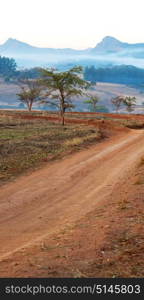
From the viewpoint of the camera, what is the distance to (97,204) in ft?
47.2

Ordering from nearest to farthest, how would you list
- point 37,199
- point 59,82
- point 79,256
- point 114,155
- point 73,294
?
point 73,294
point 79,256
point 37,199
point 114,155
point 59,82

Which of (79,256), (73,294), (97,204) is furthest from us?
(97,204)

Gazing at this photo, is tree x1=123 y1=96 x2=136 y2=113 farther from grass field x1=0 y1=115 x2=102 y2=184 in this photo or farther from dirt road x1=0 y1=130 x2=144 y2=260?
dirt road x1=0 y1=130 x2=144 y2=260

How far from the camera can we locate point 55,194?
54.0 feet

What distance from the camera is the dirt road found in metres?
11.8

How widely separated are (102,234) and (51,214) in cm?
376

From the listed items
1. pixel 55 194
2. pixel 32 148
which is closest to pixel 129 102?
pixel 32 148

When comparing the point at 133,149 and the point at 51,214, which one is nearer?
the point at 51,214

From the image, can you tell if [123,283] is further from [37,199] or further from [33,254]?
[37,199]

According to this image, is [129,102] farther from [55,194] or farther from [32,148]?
[55,194]

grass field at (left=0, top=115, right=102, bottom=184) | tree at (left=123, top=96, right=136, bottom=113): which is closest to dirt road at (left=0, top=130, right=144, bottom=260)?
grass field at (left=0, top=115, right=102, bottom=184)

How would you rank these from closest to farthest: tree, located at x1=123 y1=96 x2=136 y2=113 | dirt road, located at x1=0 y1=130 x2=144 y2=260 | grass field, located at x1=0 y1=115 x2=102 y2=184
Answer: dirt road, located at x1=0 y1=130 x2=144 y2=260, grass field, located at x1=0 y1=115 x2=102 y2=184, tree, located at x1=123 y1=96 x2=136 y2=113

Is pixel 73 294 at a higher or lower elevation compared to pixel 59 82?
lower

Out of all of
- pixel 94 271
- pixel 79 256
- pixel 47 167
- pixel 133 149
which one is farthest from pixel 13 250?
pixel 133 149
